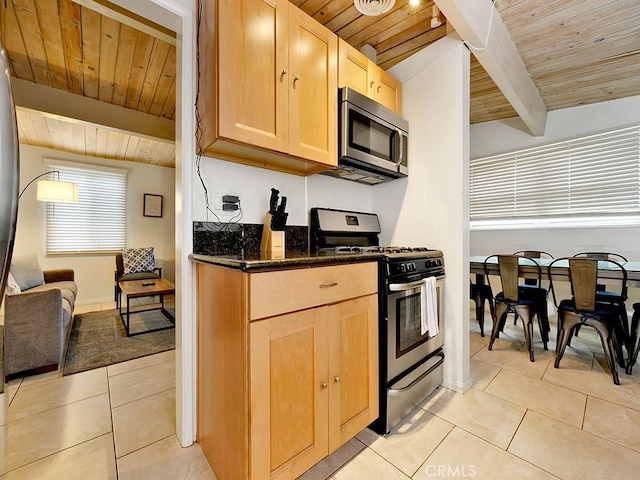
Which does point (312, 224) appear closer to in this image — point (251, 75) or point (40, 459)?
point (251, 75)

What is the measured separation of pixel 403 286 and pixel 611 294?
91.0 inches

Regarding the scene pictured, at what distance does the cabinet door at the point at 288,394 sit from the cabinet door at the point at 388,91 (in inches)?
65.5

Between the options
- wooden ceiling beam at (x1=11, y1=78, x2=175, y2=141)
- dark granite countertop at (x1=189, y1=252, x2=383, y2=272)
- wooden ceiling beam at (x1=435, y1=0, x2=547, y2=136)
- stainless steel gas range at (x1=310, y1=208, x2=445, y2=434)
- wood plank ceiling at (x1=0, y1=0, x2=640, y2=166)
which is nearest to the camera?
dark granite countertop at (x1=189, y1=252, x2=383, y2=272)

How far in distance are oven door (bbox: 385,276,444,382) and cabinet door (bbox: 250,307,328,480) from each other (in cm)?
46

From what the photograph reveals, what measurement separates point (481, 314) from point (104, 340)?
3.91 meters

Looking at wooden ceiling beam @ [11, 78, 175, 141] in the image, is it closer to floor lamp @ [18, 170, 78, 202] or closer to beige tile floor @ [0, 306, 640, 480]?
floor lamp @ [18, 170, 78, 202]

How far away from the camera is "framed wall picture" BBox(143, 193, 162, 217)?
485 centimetres

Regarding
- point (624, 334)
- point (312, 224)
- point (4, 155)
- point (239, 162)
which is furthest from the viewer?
point (624, 334)

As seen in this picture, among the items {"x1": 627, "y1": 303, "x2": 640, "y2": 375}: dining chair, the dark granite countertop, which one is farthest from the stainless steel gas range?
{"x1": 627, "y1": 303, "x2": 640, "y2": 375}: dining chair

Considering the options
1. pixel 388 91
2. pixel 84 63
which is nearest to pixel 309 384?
pixel 388 91

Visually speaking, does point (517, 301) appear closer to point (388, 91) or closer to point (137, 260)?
point (388, 91)

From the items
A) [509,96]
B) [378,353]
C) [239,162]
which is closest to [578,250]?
[509,96]

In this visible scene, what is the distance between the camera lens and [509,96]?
2502mm

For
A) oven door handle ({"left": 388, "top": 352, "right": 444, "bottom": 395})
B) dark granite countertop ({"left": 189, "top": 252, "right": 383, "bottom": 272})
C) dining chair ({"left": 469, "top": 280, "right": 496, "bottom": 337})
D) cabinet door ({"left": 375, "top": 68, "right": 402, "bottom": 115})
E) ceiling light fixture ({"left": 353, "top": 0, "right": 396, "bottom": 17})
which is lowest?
oven door handle ({"left": 388, "top": 352, "right": 444, "bottom": 395})
